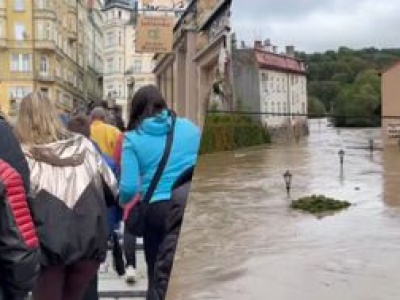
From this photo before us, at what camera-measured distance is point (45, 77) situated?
7781 centimetres

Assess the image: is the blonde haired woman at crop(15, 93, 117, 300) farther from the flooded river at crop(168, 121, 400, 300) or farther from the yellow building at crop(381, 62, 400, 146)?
the yellow building at crop(381, 62, 400, 146)

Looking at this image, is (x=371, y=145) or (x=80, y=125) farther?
(x=371, y=145)

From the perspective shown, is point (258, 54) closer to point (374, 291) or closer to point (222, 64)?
point (222, 64)

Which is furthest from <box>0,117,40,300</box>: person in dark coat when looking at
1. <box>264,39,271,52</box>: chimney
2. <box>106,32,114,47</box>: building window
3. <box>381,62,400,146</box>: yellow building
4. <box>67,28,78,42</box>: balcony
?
<box>106,32,114,47</box>: building window

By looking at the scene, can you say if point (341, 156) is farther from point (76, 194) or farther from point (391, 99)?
point (76, 194)

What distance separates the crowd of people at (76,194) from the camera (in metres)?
3.97

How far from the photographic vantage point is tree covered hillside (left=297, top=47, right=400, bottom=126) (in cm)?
839

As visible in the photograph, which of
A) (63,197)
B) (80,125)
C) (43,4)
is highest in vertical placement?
(43,4)

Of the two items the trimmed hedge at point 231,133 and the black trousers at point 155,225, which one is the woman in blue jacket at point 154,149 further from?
the trimmed hedge at point 231,133

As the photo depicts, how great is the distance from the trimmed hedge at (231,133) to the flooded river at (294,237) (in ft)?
4.71

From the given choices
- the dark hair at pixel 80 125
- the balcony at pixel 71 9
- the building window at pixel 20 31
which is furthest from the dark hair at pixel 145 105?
the balcony at pixel 71 9

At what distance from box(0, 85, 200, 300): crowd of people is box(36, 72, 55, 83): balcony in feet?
236

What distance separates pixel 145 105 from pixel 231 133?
8.25 metres

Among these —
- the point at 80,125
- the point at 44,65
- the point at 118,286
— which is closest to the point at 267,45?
the point at 80,125
